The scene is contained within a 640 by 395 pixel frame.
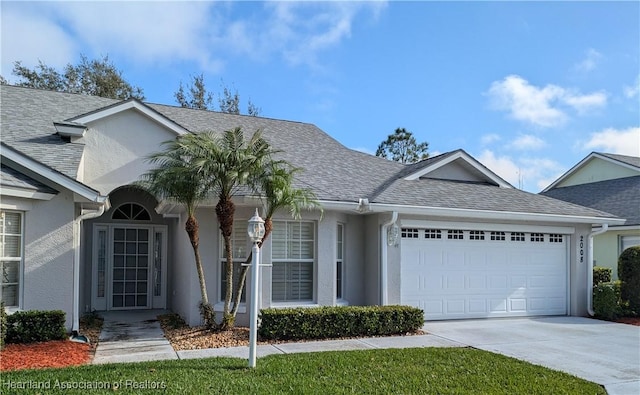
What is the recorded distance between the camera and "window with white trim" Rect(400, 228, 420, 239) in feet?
40.9

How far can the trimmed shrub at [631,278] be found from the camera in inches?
549

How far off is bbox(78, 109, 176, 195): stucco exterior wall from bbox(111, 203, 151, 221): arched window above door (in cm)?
243

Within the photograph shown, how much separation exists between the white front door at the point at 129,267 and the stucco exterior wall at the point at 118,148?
253 cm

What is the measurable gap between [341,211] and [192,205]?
385 cm

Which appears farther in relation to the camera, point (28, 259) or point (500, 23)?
point (500, 23)

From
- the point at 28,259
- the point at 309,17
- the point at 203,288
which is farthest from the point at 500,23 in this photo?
the point at 28,259

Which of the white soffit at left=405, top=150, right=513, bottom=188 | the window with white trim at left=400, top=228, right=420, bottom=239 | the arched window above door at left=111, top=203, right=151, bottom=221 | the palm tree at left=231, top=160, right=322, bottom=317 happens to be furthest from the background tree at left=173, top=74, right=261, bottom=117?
the palm tree at left=231, top=160, right=322, bottom=317

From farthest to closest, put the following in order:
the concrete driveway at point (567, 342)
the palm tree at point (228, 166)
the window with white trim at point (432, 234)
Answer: the window with white trim at point (432, 234) < the palm tree at point (228, 166) < the concrete driveway at point (567, 342)

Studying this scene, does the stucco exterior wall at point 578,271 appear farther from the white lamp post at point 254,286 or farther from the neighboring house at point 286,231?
the white lamp post at point 254,286

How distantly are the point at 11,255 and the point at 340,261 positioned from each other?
7.28m

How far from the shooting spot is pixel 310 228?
11.6 m

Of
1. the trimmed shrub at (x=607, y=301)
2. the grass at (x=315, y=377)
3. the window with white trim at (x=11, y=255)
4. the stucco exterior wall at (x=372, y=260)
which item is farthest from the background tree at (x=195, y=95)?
the grass at (x=315, y=377)

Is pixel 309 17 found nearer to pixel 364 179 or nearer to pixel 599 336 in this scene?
pixel 364 179

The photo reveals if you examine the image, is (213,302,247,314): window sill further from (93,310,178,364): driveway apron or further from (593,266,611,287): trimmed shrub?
(593,266,611,287): trimmed shrub
